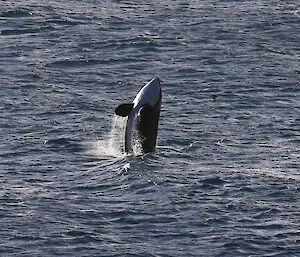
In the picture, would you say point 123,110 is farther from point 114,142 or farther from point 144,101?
point 114,142

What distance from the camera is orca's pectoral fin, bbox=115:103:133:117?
1639 inches

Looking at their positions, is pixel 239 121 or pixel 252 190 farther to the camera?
pixel 239 121

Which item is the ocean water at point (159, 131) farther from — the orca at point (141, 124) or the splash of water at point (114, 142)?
the orca at point (141, 124)

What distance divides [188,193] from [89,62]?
57.4 ft

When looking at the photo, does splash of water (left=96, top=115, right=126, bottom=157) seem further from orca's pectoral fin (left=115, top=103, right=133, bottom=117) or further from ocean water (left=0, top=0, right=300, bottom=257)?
orca's pectoral fin (left=115, top=103, right=133, bottom=117)

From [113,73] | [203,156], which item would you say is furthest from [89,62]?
[203,156]

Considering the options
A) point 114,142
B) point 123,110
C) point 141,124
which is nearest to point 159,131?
point 114,142

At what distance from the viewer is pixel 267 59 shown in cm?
5506

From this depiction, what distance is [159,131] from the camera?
149 feet

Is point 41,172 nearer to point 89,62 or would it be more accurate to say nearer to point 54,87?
point 54,87

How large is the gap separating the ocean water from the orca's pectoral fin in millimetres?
1298

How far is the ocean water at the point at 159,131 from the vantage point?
3503 centimetres

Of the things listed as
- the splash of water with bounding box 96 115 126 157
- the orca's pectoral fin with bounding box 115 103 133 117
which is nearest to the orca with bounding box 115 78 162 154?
the orca's pectoral fin with bounding box 115 103 133 117

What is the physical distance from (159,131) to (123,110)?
149 inches
